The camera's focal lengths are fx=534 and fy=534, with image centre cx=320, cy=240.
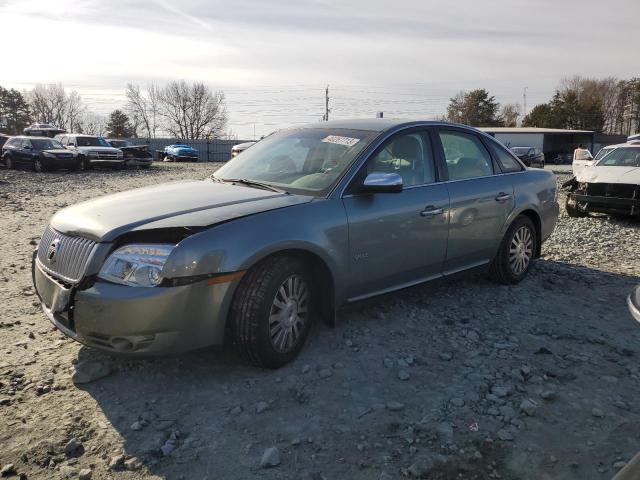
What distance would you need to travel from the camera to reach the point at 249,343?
3.32 meters

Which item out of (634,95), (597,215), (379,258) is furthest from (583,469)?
(634,95)

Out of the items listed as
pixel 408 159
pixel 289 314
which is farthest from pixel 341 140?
pixel 289 314

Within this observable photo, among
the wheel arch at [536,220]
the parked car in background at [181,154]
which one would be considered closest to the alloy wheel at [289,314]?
Result: the wheel arch at [536,220]

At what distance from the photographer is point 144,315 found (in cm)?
299

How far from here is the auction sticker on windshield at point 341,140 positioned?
13.9ft

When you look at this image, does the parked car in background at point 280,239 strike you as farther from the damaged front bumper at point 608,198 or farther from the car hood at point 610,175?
the car hood at point 610,175

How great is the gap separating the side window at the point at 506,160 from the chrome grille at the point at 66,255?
3.98 metres

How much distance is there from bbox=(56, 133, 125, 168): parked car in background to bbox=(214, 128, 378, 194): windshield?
884 inches

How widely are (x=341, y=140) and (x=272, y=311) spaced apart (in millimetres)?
1632

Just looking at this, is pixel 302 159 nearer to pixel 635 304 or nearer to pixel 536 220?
pixel 536 220

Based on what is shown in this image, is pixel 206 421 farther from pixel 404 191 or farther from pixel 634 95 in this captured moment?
pixel 634 95

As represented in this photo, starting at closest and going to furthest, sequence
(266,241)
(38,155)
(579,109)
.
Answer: (266,241), (38,155), (579,109)

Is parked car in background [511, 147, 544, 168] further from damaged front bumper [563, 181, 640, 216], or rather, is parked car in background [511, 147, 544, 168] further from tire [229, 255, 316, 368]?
tire [229, 255, 316, 368]

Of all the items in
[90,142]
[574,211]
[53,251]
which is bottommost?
[574,211]
